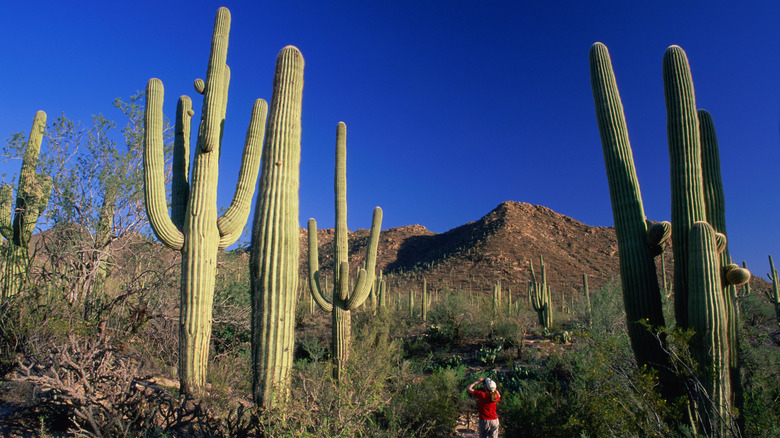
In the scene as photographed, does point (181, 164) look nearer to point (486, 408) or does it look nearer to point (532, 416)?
point (486, 408)

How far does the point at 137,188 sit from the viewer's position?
1052 centimetres

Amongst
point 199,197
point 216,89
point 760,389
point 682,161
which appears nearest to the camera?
point 682,161

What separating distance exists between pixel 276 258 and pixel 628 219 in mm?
4790

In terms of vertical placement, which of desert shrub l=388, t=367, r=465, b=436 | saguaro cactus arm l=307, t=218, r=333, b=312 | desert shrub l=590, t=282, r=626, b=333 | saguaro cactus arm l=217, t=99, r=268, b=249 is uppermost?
saguaro cactus arm l=217, t=99, r=268, b=249

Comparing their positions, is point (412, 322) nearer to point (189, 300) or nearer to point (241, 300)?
point (241, 300)

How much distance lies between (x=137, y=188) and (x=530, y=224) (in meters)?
41.3

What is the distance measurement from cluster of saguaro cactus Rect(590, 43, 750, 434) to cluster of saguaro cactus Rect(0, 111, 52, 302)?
35.5 ft

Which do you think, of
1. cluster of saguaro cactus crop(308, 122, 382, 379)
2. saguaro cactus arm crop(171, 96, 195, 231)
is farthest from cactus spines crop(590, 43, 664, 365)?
saguaro cactus arm crop(171, 96, 195, 231)

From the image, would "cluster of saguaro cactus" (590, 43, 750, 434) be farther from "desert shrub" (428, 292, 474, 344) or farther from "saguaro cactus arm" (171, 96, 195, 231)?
"desert shrub" (428, 292, 474, 344)

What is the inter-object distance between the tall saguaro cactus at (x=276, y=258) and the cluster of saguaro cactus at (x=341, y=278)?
3.87m

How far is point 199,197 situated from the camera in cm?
667

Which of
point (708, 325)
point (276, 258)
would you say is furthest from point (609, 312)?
point (276, 258)

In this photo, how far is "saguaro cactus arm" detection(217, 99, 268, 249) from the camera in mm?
6918

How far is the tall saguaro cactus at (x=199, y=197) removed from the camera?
6211mm
